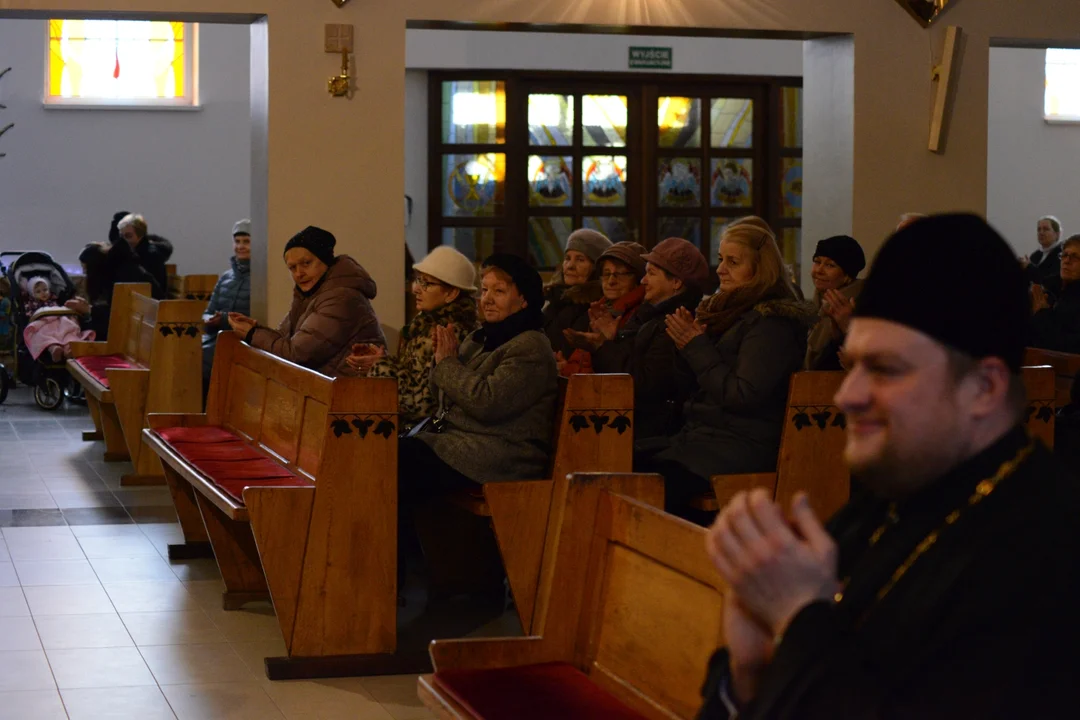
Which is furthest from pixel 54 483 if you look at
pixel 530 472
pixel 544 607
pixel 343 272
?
pixel 544 607

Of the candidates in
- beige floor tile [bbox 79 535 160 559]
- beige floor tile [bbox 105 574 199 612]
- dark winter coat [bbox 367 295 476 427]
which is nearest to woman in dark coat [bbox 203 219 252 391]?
beige floor tile [bbox 79 535 160 559]

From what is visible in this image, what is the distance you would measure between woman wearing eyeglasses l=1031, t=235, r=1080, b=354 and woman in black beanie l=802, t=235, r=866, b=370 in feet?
5.76

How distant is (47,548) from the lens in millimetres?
6160

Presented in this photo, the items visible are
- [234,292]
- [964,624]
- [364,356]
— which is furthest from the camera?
[234,292]

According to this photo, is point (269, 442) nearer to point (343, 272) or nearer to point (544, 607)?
point (343, 272)

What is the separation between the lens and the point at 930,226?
1424mm

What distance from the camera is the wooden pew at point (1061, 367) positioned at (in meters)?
5.77

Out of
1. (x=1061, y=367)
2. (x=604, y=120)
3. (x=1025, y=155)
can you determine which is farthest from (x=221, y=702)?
(x=1025, y=155)

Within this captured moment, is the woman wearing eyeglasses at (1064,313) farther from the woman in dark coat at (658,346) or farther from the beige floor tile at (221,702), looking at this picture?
the beige floor tile at (221,702)

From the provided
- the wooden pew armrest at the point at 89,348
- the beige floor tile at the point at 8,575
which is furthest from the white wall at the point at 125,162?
the beige floor tile at the point at 8,575

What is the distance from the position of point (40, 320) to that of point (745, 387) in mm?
7852

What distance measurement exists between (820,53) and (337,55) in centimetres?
265

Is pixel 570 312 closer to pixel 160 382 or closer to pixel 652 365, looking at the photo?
pixel 652 365

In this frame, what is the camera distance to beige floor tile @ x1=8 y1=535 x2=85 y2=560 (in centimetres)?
601
